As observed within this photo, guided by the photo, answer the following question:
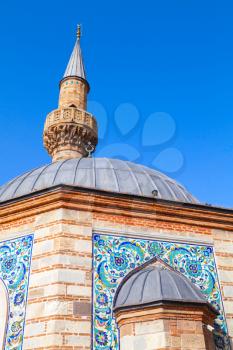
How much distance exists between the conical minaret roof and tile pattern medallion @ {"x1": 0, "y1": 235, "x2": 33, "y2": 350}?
950 cm

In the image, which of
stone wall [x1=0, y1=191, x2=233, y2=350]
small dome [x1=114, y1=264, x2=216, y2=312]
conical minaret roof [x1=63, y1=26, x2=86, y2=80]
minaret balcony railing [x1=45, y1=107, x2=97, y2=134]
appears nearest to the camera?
small dome [x1=114, y1=264, x2=216, y2=312]

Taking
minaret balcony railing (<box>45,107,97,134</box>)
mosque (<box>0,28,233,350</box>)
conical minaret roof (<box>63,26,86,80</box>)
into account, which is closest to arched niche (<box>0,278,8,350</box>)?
mosque (<box>0,28,233,350</box>)

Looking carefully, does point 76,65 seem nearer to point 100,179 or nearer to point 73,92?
point 73,92

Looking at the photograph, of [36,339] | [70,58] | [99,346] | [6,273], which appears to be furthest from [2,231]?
[70,58]

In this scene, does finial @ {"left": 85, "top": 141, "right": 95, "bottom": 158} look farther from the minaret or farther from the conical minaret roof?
the conical minaret roof

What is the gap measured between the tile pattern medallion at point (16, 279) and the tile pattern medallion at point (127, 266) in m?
1.12

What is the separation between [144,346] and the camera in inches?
225

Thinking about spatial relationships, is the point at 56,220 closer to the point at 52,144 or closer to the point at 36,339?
the point at 36,339

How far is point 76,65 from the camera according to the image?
15.9m

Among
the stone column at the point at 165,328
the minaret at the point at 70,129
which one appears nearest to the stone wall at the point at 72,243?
the stone column at the point at 165,328

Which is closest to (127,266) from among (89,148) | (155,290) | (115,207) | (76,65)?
(155,290)

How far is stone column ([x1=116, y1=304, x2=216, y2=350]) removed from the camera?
566 centimetres

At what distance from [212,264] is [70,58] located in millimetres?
12058

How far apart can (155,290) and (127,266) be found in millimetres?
883
